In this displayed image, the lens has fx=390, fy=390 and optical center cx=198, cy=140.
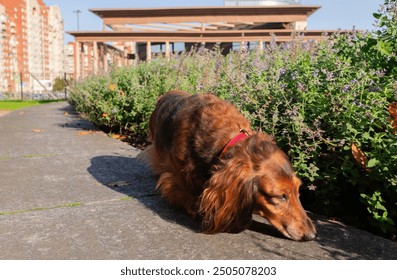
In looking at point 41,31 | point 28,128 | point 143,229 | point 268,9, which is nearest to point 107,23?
point 268,9

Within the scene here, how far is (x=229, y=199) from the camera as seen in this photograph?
2.47 meters

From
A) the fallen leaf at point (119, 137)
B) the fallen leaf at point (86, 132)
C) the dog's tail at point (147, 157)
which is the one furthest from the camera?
the fallen leaf at point (86, 132)

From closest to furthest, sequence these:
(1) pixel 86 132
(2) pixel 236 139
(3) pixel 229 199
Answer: (3) pixel 229 199
(2) pixel 236 139
(1) pixel 86 132

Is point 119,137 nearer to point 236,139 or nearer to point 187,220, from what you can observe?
point 187,220

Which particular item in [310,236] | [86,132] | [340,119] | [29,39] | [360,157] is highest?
[29,39]

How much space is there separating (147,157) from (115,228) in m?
1.73

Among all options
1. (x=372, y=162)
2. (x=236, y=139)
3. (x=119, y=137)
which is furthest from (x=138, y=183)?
(x=119, y=137)

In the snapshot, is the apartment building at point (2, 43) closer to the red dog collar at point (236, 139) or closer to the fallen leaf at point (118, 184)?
the fallen leaf at point (118, 184)

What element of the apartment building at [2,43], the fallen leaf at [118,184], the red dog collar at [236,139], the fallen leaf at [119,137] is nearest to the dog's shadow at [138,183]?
the fallen leaf at [118,184]

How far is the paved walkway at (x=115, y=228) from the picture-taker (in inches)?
91.4

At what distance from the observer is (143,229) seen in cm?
269

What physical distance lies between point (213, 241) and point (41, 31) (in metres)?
112

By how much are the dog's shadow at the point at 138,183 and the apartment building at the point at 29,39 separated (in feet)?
246

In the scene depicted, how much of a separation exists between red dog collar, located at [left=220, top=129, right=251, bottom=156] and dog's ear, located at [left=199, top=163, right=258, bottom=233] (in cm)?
18
